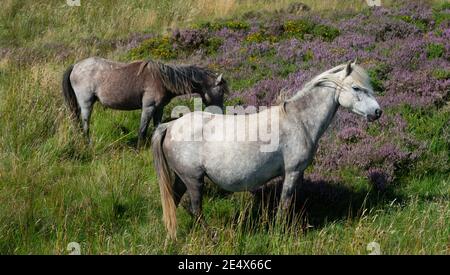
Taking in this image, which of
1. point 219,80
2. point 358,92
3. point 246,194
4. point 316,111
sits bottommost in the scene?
point 246,194

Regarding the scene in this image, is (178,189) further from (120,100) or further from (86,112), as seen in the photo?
(86,112)

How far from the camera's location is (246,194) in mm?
6312

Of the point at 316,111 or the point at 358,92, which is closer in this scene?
the point at 358,92

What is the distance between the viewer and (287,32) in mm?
13641

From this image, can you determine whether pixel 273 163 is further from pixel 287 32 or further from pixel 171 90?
pixel 287 32

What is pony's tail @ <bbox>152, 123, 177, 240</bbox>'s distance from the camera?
547 cm

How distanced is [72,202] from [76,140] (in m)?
1.81

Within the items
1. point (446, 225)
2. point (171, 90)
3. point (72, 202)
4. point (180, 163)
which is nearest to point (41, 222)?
point (72, 202)

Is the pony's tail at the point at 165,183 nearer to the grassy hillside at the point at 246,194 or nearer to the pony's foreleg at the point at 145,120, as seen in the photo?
the grassy hillside at the point at 246,194

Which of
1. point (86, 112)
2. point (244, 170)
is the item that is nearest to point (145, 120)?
point (86, 112)

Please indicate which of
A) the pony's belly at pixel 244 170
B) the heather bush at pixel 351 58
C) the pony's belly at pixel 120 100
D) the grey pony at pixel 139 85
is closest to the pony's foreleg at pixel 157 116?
the grey pony at pixel 139 85

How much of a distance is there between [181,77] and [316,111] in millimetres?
2986

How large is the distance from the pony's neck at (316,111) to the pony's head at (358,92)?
15cm

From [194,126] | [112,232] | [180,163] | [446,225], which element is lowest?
[112,232]
